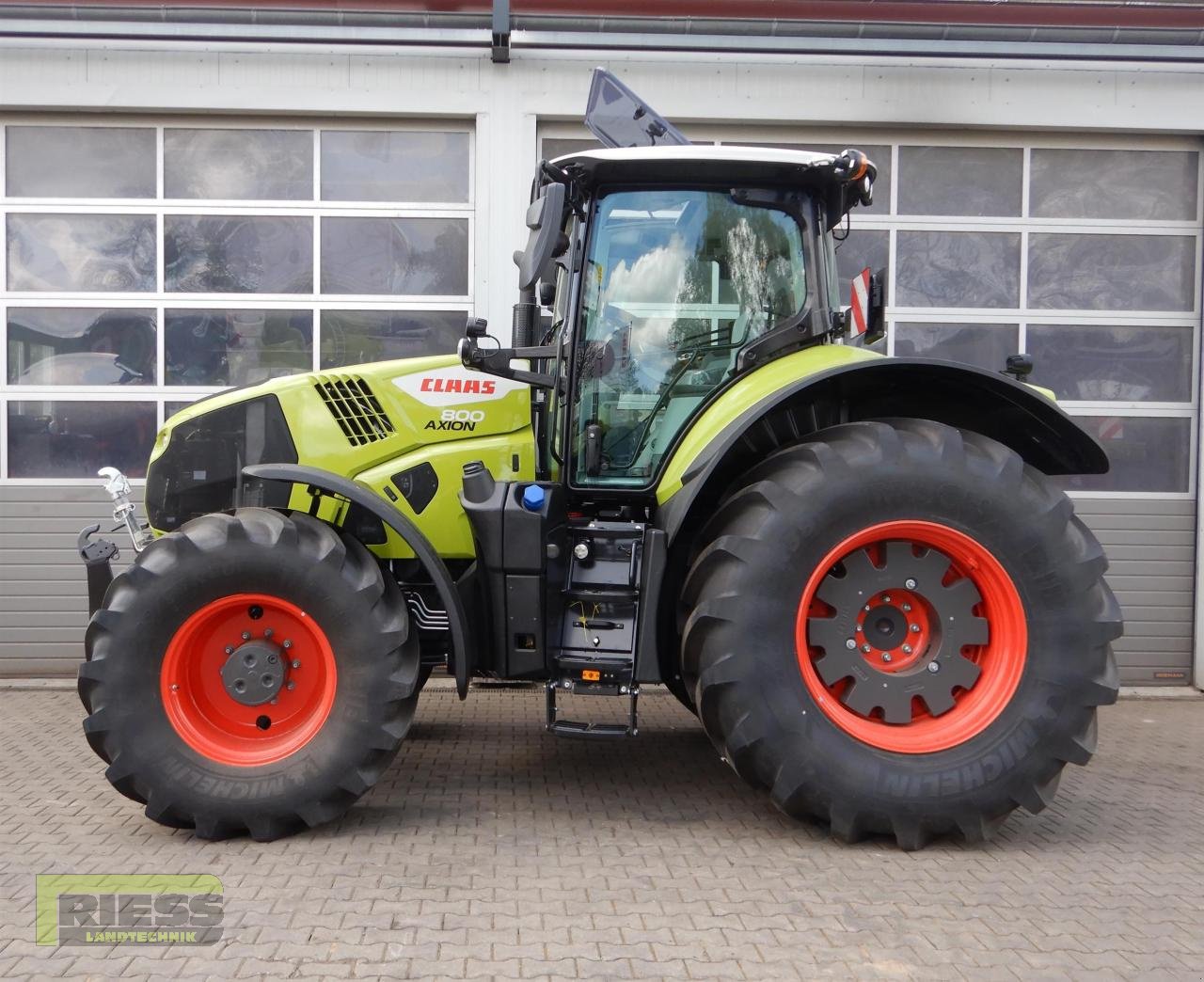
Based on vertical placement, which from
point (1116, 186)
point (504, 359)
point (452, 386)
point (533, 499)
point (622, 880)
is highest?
point (1116, 186)

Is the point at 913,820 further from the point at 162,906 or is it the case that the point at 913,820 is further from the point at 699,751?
the point at 162,906

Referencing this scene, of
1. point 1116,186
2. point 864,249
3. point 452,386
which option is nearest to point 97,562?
point 452,386

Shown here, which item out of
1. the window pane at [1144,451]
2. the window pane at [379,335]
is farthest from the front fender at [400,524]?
the window pane at [1144,451]

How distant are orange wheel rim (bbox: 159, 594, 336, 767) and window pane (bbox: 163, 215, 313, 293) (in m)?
3.85

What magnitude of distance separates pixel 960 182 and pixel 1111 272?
1.23 meters

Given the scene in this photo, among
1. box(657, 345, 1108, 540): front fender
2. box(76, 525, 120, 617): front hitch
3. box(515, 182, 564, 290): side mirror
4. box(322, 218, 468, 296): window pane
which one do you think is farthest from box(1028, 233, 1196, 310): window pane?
box(76, 525, 120, 617): front hitch

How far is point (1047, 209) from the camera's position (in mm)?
7520

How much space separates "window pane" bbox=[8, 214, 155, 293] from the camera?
7.33 m

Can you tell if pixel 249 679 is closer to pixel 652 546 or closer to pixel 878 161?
pixel 652 546

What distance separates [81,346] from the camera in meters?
7.31

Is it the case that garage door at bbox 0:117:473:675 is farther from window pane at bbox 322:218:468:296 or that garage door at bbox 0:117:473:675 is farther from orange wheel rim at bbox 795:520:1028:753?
orange wheel rim at bbox 795:520:1028:753

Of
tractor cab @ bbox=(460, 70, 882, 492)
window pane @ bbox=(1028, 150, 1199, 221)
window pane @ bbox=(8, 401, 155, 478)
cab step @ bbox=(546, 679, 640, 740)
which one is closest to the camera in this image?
cab step @ bbox=(546, 679, 640, 740)

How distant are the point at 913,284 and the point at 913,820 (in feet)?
15.3

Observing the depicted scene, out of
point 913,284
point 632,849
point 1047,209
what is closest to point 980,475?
point 632,849
